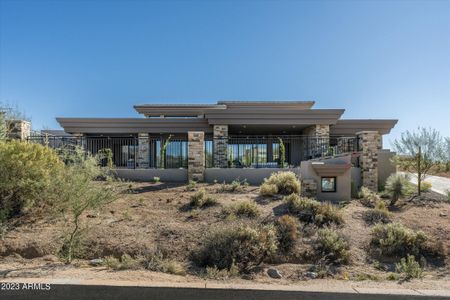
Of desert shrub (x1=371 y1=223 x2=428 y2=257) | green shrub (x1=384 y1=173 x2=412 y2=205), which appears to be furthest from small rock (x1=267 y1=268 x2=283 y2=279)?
green shrub (x1=384 y1=173 x2=412 y2=205)

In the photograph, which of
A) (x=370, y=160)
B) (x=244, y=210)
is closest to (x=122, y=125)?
(x=244, y=210)

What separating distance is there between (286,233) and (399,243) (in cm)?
248

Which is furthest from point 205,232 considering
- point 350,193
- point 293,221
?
point 350,193

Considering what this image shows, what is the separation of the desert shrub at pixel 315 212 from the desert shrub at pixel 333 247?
3.21 ft

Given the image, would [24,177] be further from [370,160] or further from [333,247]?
[370,160]

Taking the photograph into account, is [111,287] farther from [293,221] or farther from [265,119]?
[265,119]

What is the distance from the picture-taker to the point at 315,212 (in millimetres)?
8812

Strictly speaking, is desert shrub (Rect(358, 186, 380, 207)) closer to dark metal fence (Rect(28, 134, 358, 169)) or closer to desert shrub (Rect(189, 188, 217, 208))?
desert shrub (Rect(189, 188, 217, 208))

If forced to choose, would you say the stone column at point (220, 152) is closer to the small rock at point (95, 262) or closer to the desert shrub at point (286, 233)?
the desert shrub at point (286, 233)

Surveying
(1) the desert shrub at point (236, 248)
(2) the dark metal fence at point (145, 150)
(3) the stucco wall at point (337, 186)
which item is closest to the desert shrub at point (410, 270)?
(1) the desert shrub at point (236, 248)

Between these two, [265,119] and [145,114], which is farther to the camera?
[145,114]

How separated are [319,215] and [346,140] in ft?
32.2

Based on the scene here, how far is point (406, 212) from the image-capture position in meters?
10.2

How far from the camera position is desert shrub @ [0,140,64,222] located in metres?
7.90
